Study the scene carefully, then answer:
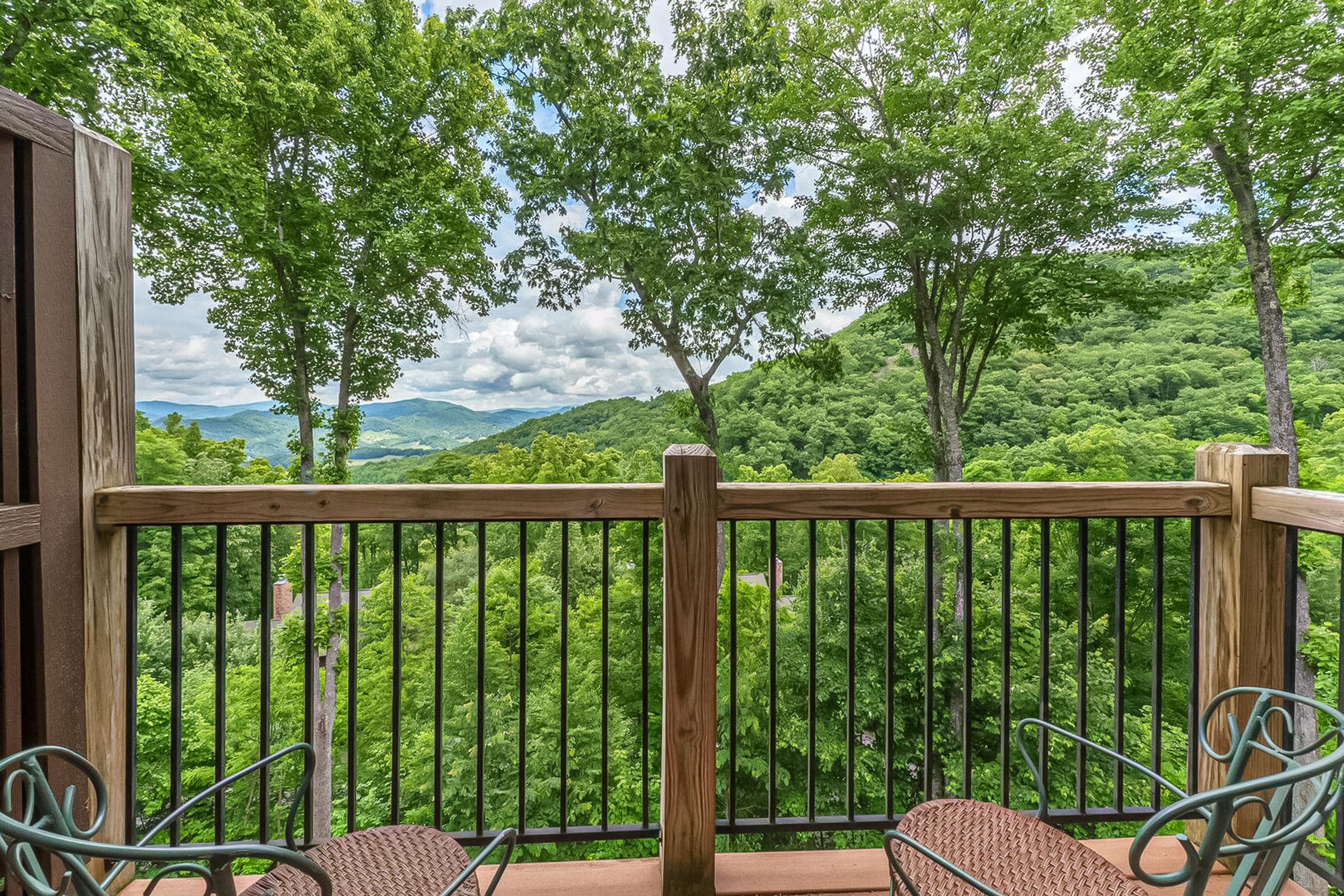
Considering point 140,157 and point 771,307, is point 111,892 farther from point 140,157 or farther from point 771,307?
point 140,157

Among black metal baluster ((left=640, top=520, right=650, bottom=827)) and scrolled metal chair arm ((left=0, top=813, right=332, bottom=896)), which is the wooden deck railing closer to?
black metal baluster ((left=640, top=520, right=650, bottom=827))

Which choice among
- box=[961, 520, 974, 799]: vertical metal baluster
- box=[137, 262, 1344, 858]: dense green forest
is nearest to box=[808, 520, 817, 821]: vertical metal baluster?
box=[961, 520, 974, 799]: vertical metal baluster

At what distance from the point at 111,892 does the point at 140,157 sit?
8755mm

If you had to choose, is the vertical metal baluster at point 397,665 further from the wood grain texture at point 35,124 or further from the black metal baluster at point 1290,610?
the black metal baluster at point 1290,610

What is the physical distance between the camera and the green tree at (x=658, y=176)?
795 cm

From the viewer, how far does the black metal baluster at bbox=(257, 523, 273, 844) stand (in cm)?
126

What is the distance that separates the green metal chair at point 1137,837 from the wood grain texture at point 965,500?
448 mm

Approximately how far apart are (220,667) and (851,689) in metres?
1.54

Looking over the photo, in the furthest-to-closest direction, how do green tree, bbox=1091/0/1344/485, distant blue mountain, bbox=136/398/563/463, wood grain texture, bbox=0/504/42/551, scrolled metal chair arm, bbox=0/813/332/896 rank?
distant blue mountain, bbox=136/398/563/463 → green tree, bbox=1091/0/1344/485 → wood grain texture, bbox=0/504/42/551 → scrolled metal chair arm, bbox=0/813/332/896

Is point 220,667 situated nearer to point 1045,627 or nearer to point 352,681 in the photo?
point 352,681

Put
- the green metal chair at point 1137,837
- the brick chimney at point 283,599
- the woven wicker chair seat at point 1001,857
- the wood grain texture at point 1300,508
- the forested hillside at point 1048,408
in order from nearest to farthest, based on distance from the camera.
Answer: the green metal chair at point 1137,837
the woven wicker chair seat at point 1001,857
the wood grain texture at point 1300,508
the forested hillside at point 1048,408
the brick chimney at point 283,599

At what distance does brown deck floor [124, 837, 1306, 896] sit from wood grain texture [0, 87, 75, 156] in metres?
1.56

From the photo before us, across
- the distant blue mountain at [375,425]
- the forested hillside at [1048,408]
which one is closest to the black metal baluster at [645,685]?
the forested hillside at [1048,408]

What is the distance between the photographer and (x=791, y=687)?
27.8 feet
